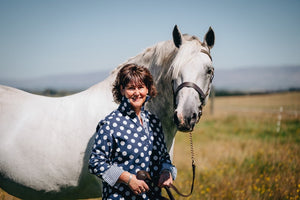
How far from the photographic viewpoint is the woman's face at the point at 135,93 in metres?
1.59

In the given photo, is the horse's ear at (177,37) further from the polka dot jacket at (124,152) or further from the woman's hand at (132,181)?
the woman's hand at (132,181)

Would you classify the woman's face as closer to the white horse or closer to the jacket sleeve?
the jacket sleeve

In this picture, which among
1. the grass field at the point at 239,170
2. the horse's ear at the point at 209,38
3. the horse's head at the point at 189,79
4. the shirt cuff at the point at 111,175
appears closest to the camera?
the shirt cuff at the point at 111,175

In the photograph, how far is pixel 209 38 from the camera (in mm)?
2215

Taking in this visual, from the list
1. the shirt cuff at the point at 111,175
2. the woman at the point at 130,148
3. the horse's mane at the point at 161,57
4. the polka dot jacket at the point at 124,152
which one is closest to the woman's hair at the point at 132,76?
the woman at the point at 130,148

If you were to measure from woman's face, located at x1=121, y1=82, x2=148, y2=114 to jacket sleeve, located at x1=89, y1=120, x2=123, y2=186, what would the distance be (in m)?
0.27

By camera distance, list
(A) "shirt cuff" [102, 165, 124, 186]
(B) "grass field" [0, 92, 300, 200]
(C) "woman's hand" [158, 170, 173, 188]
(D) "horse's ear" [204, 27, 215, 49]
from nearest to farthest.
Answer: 1. (A) "shirt cuff" [102, 165, 124, 186]
2. (C) "woman's hand" [158, 170, 173, 188]
3. (D) "horse's ear" [204, 27, 215, 49]
4. (B) "grass field" [0, 92, 300, 200]

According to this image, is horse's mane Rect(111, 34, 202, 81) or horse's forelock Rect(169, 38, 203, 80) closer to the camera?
horse's forelock Rect(169, 38, 203, 80)

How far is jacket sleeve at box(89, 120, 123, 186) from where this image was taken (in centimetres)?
141

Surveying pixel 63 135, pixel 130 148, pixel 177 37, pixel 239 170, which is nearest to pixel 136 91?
pixel 130 148

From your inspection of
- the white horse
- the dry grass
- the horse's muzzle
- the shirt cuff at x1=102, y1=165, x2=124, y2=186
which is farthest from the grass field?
the shirt cuff at x1=102, y1=165, x2=124, y2=186

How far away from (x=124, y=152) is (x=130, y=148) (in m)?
0.05

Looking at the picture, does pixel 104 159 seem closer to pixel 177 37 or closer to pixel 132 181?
pixel 132 181

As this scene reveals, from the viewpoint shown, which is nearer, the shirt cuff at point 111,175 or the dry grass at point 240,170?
the shirt cuff at point 111,175
